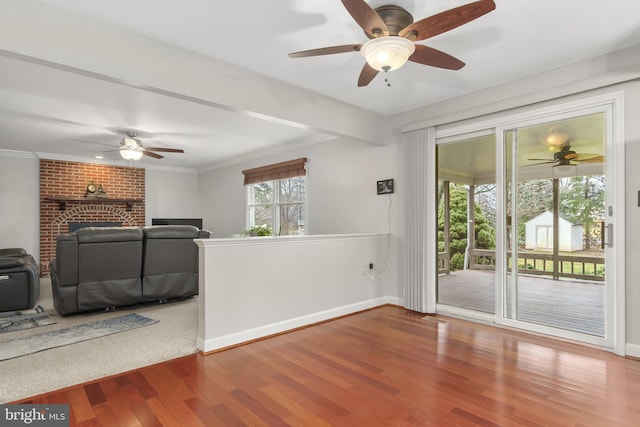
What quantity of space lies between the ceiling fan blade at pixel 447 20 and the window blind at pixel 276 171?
3592 mm

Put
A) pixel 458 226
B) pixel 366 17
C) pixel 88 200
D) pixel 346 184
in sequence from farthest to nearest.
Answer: pixel 88 200
pixel 346 184
pixel 458 226
pixel 366 17

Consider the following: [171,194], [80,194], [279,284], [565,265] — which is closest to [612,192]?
[565,265]

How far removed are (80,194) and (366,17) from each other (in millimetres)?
7159

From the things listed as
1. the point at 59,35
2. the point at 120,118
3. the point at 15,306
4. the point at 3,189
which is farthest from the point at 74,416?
the point at 3,189

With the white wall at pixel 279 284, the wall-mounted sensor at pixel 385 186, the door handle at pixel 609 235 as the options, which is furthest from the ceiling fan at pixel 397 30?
the wall-mounted sensor at pixel 385 186

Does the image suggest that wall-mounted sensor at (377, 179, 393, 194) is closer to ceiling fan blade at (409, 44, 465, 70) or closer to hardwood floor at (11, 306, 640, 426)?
hardwood floor at (11, 306, 640, 426)

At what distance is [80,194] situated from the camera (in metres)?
6.83

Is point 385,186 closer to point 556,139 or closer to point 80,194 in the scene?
point 556,139

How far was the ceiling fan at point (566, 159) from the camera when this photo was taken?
3.08 meters

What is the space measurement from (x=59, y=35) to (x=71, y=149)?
4.88 meters

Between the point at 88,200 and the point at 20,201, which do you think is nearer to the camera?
the point at 20,201

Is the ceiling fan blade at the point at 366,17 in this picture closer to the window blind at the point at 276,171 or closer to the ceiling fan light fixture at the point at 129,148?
the window blind at the point at 276,171

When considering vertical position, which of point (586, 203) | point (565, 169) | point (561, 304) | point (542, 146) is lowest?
point (561, 304)

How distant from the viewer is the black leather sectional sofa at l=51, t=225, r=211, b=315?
3617 mm
